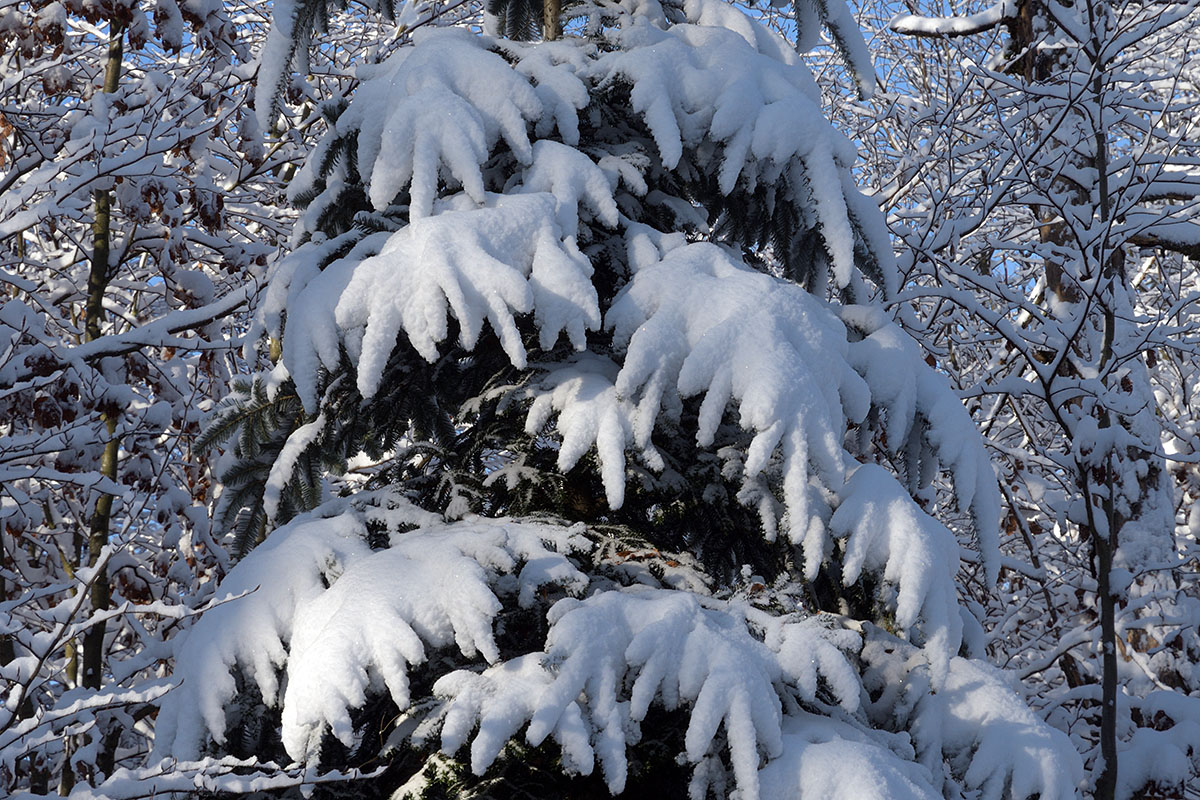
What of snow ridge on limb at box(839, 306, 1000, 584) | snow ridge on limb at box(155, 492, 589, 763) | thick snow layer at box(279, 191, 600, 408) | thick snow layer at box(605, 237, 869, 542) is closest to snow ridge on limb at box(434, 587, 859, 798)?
snow ridge on limb at box(155, 492, 589, 763)

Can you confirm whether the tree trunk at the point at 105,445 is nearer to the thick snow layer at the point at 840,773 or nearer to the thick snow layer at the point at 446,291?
the thick snow layer at the point at 446,291

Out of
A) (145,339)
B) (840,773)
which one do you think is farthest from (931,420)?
(145,339)

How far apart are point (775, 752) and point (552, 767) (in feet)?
1.77

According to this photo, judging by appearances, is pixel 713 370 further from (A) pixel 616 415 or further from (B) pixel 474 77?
(B) pixel 474 77

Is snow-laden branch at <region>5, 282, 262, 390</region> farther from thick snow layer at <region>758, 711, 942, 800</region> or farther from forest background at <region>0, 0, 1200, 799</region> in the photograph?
thick snow layer at <region>758, 711, 942, 800</region>

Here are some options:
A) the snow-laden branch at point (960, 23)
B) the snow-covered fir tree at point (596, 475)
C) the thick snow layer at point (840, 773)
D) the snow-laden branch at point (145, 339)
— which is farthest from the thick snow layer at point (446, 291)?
the snow-laden branch at point (960, 23)

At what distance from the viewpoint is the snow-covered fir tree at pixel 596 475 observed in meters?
2.32

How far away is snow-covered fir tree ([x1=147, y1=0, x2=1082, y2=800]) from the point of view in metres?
2.32

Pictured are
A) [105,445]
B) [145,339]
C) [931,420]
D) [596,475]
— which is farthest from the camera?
[105,445]

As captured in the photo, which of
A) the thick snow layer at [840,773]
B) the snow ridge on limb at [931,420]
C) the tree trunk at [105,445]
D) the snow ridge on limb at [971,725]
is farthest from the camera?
the tree trunk at [105,445]

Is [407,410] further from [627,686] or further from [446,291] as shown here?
[627,686]

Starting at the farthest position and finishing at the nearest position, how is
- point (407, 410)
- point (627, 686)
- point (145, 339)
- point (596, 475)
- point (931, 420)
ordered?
point (145, 339)
point (407, 410)
point (596, 475)
point (931, 420)
point (627, 686)

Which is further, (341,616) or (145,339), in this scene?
(145,339)

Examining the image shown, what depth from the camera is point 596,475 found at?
3.33 m
